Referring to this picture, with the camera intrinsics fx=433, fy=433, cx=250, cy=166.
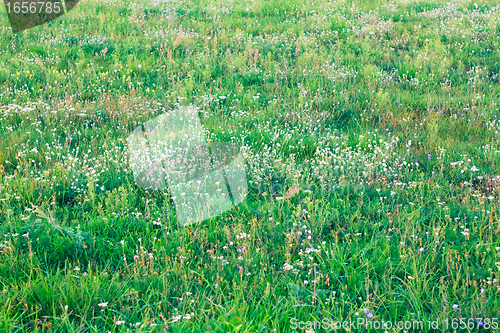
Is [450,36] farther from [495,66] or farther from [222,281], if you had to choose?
[222,281]

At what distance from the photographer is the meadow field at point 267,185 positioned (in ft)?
10.1

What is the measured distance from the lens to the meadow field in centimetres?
309

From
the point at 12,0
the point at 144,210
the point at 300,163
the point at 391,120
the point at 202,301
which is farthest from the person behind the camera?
the point at 12,0

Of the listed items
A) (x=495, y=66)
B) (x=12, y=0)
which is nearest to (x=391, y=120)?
(x=495, y=66)

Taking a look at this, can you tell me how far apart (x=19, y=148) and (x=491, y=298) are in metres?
5.25

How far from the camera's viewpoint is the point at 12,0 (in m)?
12.9

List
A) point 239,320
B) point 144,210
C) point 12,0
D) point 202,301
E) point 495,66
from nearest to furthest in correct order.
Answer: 1. point 239,320
2. point 202,301
3. point 144,210
4. point 495,66
5. point 12,0

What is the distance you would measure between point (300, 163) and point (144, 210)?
6.49 ft

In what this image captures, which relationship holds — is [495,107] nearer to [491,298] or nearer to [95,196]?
[491,298]

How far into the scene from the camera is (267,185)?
16.0 ft

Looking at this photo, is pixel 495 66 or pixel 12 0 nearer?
pixel 495 66

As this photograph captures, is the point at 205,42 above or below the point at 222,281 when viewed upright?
above

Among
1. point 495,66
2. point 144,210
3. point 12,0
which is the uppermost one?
point 12,0

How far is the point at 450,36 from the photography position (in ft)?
30.8
